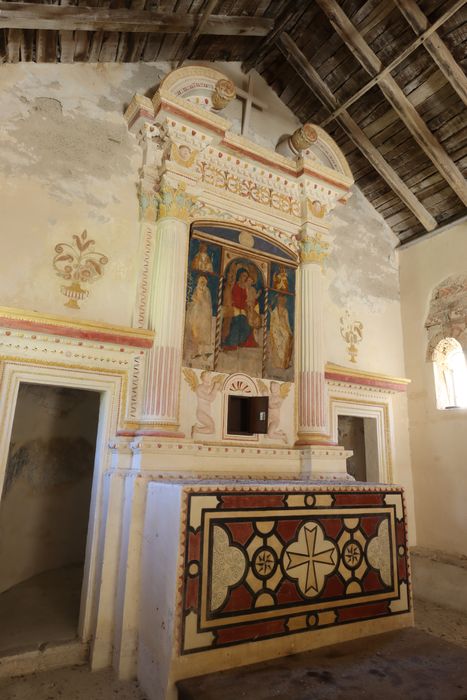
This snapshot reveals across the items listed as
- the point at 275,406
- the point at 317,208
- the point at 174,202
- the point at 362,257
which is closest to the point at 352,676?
the point at 275,406

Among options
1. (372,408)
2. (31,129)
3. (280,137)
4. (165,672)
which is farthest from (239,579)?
(280,137)

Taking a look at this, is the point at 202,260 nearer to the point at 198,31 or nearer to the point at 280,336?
the point at 280,336

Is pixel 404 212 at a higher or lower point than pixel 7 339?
higher

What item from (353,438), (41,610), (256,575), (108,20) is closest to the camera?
(256,575)

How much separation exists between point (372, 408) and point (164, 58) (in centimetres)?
521

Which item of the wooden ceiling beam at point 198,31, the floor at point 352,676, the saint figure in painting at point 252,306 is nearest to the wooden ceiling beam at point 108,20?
the wooden ceiling beam at point 198,31

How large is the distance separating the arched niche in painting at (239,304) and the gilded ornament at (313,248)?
0.78ft

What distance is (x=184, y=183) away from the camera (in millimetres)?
5047

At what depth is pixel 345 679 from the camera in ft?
9.68

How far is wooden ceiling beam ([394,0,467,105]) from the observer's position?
493cm

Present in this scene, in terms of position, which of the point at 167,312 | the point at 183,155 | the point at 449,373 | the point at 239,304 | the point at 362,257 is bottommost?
the point at 449,373

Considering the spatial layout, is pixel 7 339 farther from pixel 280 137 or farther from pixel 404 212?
pixel 404 212

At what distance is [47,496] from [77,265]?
10.1ft

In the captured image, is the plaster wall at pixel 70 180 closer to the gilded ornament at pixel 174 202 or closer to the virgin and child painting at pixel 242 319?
the gilded ornament at pixel 174 202
